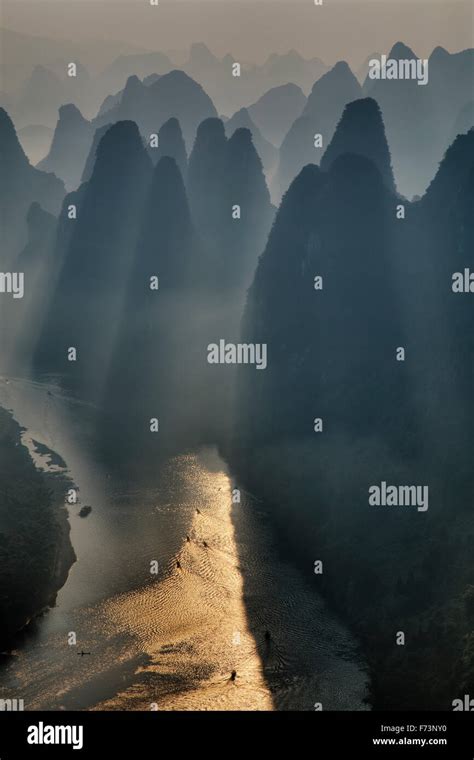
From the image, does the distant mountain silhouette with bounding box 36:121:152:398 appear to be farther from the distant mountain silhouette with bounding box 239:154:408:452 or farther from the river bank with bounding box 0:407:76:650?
the river bank with bounding box 0:407:76:650

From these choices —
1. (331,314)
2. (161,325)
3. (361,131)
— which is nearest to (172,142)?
(161,325)

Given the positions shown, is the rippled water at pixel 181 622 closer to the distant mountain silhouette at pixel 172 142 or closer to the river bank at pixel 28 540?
the river bank at pixel 28 540

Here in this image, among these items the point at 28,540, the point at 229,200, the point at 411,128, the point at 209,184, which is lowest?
the point at 28,540

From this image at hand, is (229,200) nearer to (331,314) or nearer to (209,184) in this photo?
(209,184)

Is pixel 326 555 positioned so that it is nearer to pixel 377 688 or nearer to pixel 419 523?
pixel 419 523

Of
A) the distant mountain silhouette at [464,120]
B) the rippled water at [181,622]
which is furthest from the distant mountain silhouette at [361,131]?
the distant mountain silhouette at [464,120]

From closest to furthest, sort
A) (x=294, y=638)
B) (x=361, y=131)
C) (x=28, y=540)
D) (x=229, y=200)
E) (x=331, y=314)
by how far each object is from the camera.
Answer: (x=294, y=638) < (x=28, y=540) < (x=331, y=314) < (x=361, y=131) < (x=229, y=200)

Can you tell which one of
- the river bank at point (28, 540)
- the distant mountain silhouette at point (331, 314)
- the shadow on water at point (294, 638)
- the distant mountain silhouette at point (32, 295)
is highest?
the distant mountain silhouette at point (32, 295)

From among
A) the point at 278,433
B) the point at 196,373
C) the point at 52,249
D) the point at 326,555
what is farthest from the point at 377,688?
the point at 52,249
